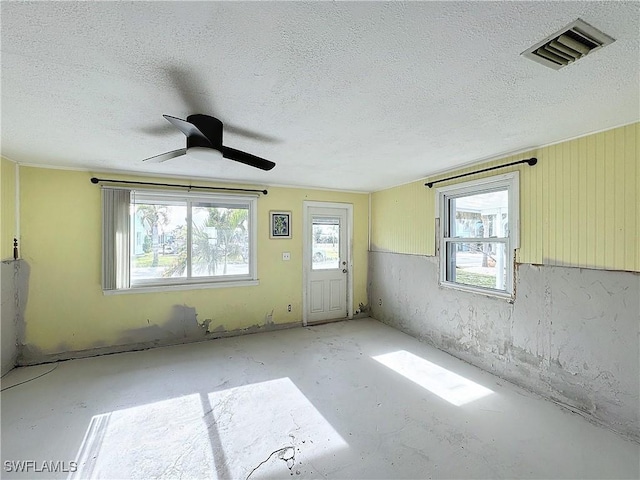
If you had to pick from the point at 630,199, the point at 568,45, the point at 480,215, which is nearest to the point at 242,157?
the point at 568,45

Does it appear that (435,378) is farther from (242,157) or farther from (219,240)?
(219,240)

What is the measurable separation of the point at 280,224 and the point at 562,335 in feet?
11.8

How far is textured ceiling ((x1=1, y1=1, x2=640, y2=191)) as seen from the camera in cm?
110

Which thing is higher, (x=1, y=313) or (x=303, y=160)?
(x=303, y=160)

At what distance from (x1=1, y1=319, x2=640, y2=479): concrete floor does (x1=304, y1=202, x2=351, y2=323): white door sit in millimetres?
1524

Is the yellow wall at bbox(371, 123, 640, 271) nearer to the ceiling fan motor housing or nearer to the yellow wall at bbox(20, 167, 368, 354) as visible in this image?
the ceiling fan motor housing

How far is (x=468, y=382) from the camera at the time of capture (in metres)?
2.89

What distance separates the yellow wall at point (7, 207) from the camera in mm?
2920

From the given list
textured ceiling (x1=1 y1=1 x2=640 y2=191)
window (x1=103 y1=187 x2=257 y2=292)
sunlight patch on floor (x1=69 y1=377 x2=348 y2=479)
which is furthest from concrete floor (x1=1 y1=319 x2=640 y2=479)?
textured ceiling (x1=1 y1=1 x2=640 y2=191)

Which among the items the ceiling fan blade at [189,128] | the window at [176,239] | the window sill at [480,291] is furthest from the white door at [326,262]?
the ceiling fan blade at [189,128]

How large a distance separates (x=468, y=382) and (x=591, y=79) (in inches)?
105

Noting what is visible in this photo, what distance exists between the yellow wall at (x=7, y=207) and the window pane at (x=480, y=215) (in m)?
5.01

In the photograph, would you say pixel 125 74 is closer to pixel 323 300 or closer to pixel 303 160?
pixel 303 160

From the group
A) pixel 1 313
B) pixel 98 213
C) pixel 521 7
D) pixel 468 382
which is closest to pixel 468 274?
pixel 468 382
